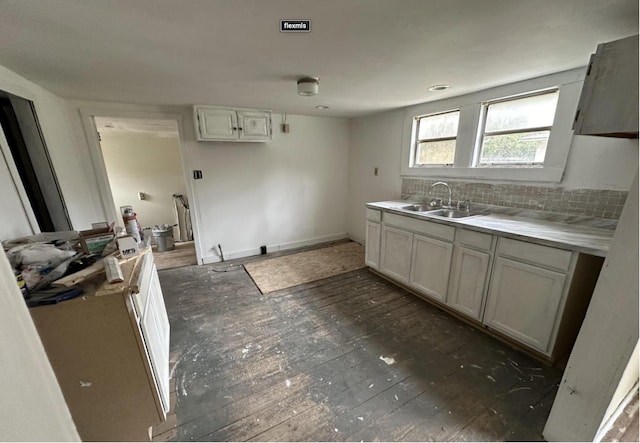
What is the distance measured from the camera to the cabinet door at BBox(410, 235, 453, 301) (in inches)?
89.7

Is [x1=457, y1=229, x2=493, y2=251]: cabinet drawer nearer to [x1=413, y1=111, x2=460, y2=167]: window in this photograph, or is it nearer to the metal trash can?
[x1=413, y1=111, x2=460, y2=167]: window

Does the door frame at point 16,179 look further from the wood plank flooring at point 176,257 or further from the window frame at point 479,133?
the window frame at point 479,133

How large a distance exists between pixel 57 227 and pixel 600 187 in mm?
4386

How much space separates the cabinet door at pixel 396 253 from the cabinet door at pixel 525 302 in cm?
81

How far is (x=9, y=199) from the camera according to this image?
1.60m

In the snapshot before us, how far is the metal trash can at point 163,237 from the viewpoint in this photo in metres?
4.22

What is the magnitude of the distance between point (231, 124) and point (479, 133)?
2824mm

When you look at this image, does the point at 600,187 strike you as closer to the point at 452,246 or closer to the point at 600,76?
the point at 600,76

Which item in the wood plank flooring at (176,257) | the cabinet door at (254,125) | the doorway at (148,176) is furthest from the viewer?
the doorway at (148,176)

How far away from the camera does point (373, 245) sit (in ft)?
10.0

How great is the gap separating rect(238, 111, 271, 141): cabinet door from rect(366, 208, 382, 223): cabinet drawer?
5.56 feet

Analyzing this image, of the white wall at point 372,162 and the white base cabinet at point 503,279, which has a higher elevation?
the white wall at point 372,162

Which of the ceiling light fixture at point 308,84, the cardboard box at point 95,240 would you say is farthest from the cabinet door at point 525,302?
the cardboard box at point 95,240

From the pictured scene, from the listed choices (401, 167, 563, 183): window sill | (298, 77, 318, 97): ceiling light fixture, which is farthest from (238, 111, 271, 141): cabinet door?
(401, 167, 563, 183): window sill
